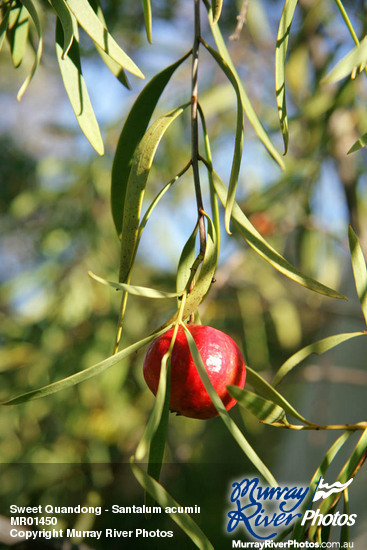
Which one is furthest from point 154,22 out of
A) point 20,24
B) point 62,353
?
point 20,24

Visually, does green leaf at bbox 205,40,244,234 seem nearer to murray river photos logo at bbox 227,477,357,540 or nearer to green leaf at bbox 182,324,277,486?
green leaf at bbox 182,324,277,486

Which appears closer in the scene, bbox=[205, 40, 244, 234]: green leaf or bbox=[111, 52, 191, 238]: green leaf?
bbox=[205, 40, 244, 234]: green leaf

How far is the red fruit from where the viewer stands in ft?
1.36

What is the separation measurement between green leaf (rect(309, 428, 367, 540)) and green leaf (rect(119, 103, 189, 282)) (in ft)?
0.76

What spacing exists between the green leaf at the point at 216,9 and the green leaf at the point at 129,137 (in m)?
0.07

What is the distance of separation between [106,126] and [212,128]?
16.6 inches

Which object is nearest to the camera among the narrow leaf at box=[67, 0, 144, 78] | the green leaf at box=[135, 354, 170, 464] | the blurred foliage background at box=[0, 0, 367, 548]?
Result: the green leaf at box=[135, 354, 170, 464]

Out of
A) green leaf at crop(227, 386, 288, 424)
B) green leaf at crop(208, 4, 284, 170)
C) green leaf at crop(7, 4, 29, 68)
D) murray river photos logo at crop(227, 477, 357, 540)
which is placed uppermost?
green leaf at crop(7, 4, 29, 68)

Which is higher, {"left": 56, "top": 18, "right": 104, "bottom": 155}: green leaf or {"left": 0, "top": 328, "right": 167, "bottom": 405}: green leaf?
{"left": 56, "top": 18, "right": 104, "bottom": 155}: green leaf

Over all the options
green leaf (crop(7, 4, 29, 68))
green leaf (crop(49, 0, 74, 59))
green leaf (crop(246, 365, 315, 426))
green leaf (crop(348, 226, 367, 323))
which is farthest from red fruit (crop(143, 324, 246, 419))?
green leaf (crop(7, 4, 29, 68))

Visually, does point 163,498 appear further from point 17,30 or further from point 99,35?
point 17,30

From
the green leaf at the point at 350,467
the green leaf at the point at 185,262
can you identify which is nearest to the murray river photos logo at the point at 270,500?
the green leaf at the point at 350,467

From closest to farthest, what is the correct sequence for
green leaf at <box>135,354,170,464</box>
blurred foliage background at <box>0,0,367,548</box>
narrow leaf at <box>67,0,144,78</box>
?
green leaf at <box>135,354,170,464</box> → narrow leaf at <box>67,0,144,78</box> → blurred foliage background at <box>0,0,367,548</box>

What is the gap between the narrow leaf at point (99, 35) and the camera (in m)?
0.41
